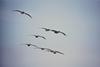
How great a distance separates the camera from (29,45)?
5.99 feet

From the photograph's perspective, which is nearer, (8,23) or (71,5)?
(8,23)

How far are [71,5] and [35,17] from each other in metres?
0.46

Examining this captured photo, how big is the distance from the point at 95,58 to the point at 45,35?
0.67 m

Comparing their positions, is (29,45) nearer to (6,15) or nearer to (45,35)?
(45,35)

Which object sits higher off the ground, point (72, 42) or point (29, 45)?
point (72, 42)

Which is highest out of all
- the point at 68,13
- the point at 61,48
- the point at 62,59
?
the point at 68,13

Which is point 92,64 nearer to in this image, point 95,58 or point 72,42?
point 95,58

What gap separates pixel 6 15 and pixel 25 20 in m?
0.22

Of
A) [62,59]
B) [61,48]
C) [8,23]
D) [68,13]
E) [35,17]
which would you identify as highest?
[68,13]

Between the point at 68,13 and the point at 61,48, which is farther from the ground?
the point at 68,13

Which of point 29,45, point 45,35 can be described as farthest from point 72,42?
point 29,45

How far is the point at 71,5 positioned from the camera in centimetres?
194

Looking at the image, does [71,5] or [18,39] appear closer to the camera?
[18,39]

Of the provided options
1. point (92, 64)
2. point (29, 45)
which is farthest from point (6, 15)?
point (92, 64)
